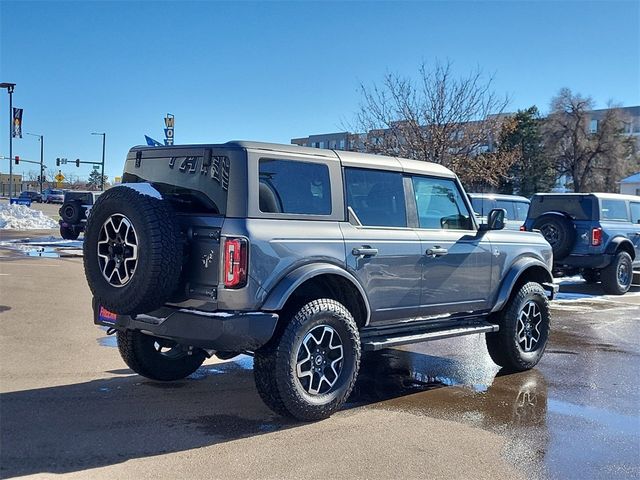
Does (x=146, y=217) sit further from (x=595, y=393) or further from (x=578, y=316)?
(x=578, y=316)

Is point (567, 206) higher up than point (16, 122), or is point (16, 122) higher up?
point (16, 122)

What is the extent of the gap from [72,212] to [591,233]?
637 inches

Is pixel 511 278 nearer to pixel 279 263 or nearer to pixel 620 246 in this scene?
pixel 279 263

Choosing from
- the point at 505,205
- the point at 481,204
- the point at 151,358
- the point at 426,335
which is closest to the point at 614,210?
the point at 481,204

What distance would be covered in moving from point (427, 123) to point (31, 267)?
12267 mm

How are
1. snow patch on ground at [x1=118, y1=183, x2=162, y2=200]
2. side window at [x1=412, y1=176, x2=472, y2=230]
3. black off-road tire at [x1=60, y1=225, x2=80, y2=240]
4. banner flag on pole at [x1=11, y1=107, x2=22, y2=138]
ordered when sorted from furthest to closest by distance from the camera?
banner flag on pole at [x1=11, y1=107, x2=22, y2=138], black off-road tire at [x1=60, y1=225, x2=80, y2=240], side window at [x1=412, y1=176, x2=472, y2=230], snow patch on ground at [x1=118, y1=183, x2=162, y2=200]

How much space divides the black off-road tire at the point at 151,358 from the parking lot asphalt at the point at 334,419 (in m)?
0.11

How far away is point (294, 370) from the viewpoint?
451 centimetres

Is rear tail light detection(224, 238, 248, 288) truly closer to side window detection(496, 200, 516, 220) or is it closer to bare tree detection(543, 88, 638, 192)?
side window detection(496, 200, 516, 220)

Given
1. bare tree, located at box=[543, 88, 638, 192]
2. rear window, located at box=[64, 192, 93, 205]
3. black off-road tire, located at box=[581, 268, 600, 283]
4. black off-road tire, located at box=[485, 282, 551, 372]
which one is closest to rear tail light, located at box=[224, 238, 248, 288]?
black off-road tire, located at box=[485, 282, 551, 372]

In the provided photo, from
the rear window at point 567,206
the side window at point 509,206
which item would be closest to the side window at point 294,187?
the rear window at point 567,206

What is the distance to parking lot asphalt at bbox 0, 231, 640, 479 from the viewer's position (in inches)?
153

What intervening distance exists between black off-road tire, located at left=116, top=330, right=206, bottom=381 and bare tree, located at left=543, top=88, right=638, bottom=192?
158ft

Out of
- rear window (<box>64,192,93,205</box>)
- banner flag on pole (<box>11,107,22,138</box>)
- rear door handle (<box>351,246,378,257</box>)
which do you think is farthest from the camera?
banner flag on pole (<box>11,107,22,138</box>)
